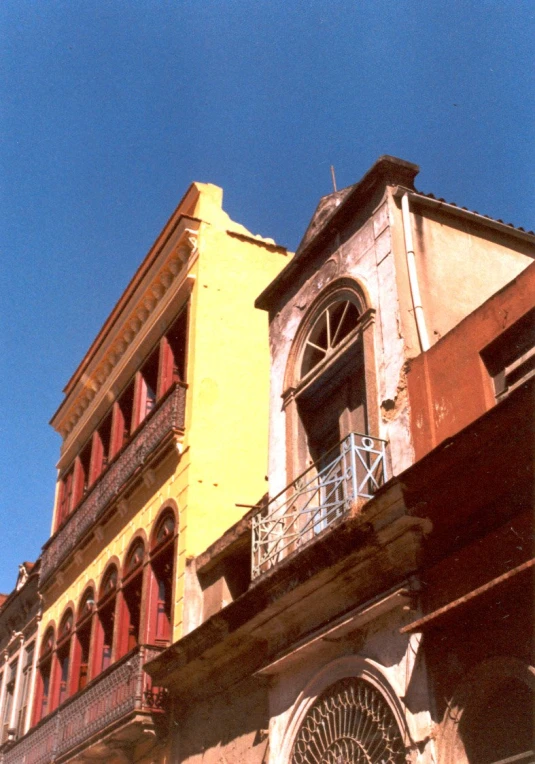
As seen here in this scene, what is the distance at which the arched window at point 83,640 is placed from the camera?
1716cm

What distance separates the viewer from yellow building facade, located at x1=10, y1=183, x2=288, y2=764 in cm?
1385

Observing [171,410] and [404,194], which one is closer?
[404,194]

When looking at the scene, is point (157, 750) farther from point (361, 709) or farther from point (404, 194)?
point (404, 194)

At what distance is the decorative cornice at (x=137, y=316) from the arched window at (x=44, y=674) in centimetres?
489

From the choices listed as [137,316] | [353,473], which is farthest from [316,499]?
[137,316]

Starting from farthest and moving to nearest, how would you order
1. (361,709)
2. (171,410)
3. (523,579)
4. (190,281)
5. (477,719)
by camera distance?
(190,281) < (171,410) < (361,709) < (477,719) < (523,579)

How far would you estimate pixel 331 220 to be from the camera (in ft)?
38.1

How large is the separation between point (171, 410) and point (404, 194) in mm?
5952

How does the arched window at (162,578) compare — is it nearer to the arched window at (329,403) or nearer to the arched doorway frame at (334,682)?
the arched window at (329,403)

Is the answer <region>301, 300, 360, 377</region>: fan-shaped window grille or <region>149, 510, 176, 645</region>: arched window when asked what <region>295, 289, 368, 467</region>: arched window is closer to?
<region>301, 300, 360, 377</region>: fan-shaped window grille

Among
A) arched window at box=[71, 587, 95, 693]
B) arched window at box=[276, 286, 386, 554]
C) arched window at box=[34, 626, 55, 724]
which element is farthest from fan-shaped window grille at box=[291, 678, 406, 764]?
arched window at box=[34, 626, 55, 724]

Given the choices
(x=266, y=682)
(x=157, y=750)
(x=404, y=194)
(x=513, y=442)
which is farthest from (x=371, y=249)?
(x=157, y=750)

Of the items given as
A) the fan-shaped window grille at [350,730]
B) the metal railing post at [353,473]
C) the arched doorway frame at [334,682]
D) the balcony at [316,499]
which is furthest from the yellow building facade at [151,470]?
the metal railing post at [353,473]

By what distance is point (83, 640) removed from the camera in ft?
58.0
